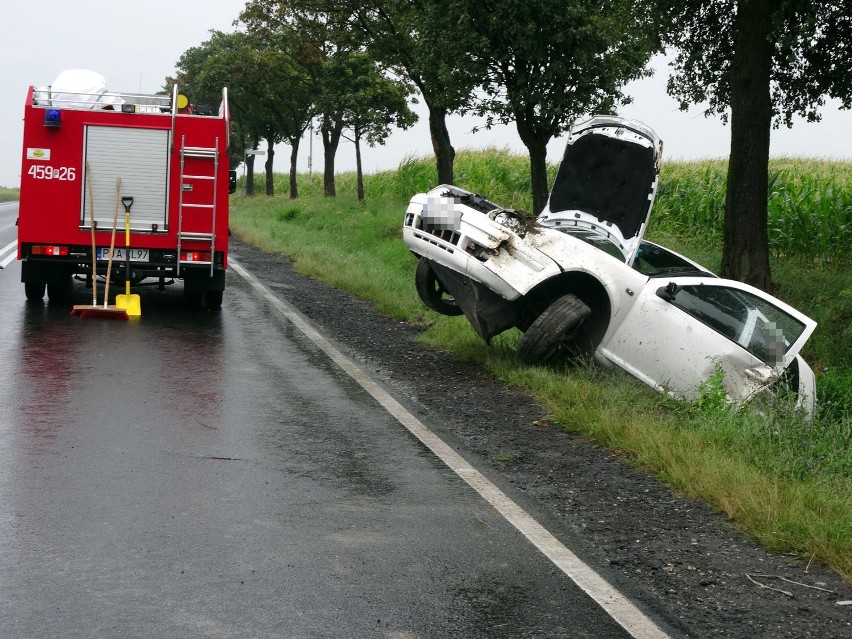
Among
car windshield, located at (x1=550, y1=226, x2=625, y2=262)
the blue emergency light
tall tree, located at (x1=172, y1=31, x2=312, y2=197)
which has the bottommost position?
car windshield, located at (x1=550, y1=226, x2=625, y2=262)

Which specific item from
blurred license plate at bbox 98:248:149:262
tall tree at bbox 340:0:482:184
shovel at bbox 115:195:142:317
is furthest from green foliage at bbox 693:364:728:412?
tall tree at bbox 340:0:482:184

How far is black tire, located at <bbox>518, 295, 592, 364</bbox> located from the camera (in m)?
9.53

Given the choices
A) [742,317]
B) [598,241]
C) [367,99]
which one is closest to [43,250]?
[598,241]

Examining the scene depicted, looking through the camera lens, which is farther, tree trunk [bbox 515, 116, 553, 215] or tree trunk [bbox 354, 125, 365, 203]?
tree trunk [bbox 354, 125, 365, 203]

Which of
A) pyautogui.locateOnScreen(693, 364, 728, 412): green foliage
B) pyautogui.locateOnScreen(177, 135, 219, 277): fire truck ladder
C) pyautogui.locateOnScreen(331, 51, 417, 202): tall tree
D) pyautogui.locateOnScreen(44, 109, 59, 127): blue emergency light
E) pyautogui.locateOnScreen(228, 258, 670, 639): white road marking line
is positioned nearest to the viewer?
pyautogui.locateOnScreen(228, 258, 670, 639): white road marking line

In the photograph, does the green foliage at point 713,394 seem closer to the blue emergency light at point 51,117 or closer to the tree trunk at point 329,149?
the blue emergency light at point 51,117

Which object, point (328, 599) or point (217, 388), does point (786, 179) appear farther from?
point (328, 599)

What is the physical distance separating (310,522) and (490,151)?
32.0m

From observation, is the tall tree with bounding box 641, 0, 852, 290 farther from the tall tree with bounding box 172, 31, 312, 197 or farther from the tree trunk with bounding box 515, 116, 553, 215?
the tall tree with bounding box 172, 31, 312, 197

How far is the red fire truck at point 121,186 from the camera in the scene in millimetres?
14039

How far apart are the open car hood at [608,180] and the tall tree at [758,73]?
11.7ft

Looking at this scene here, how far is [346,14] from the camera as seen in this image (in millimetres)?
29734

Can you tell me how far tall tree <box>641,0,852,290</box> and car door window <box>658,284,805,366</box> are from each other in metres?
5.28

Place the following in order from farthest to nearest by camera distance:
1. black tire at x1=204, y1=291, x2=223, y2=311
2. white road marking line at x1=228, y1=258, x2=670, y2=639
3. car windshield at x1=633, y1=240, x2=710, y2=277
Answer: black tire at x1=204, y1=291, x2=223, y2=311, car windshield at x1=633, y1=240, x2=710, y2=277, white road marking line at x1=228, y1=258, x2=670, y2=639
